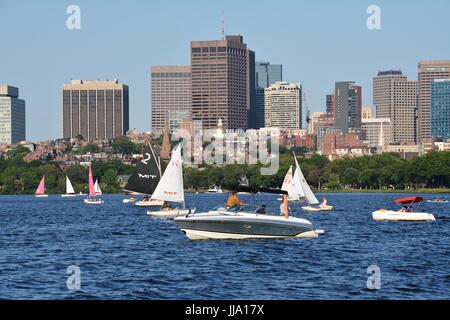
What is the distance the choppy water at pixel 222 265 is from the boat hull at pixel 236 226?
551 millimetres

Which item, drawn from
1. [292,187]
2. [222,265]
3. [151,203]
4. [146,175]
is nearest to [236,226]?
[222,265]

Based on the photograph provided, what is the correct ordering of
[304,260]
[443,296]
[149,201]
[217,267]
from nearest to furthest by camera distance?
[443,296]
[217,267]
[304,260]
[149,201]

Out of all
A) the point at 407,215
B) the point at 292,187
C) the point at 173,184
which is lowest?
the point at 407,215

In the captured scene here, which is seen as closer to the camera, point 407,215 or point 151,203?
point 407,215

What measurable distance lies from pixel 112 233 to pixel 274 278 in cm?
3293

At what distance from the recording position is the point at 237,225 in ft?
186

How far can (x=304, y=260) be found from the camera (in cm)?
4788

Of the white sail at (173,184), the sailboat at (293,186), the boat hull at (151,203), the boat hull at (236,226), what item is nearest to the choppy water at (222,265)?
the boat hull at (236,226)

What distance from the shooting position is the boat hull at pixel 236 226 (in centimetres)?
5662

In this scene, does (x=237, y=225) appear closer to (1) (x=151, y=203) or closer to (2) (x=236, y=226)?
(2) (x=236, y=226)

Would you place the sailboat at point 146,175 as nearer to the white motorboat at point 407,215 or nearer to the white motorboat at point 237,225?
the white motorboat at point 407,215

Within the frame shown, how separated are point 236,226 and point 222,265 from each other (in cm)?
1153

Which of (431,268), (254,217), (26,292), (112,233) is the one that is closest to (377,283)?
(431,268)
